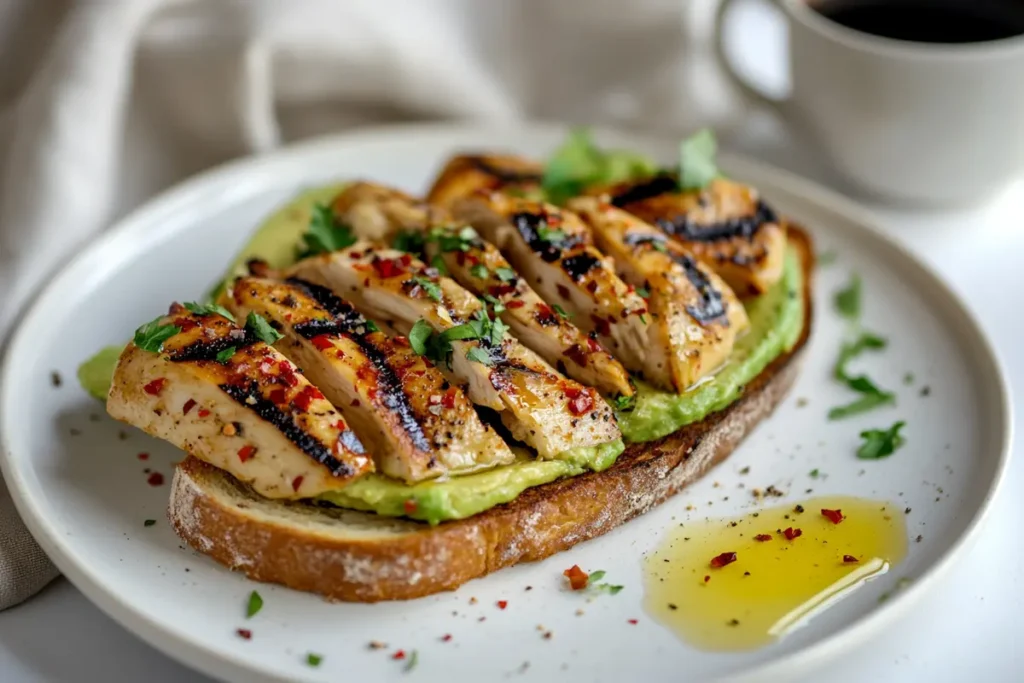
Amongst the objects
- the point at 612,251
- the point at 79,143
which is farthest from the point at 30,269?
the point at 612,251

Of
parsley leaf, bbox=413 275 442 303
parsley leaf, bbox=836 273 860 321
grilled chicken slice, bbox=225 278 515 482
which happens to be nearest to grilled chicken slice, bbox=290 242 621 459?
parsley leaf, bbox=413 275 442 303

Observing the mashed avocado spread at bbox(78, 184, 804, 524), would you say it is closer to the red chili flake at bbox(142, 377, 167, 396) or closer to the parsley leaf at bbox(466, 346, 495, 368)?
the parsley leaf at bbox(466, 346, 495, 368)

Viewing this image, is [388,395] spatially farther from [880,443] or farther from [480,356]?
[880,443]

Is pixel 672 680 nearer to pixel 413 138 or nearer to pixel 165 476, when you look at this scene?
pixel 165 476

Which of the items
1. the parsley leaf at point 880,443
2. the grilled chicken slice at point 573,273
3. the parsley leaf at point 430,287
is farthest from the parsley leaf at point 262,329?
the parsley leaf at point 880,443

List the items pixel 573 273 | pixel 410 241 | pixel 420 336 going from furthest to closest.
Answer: pixel 410 241
pixel 573 273
pixel 420 336

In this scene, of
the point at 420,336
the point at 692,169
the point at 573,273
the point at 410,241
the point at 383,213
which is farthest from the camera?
the point at 692,169

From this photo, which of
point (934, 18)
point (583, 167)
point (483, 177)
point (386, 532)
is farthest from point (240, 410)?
point (934, 18)

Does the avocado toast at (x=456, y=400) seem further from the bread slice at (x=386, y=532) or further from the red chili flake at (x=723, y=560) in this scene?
the red chili flake at (x=723, y=560)
